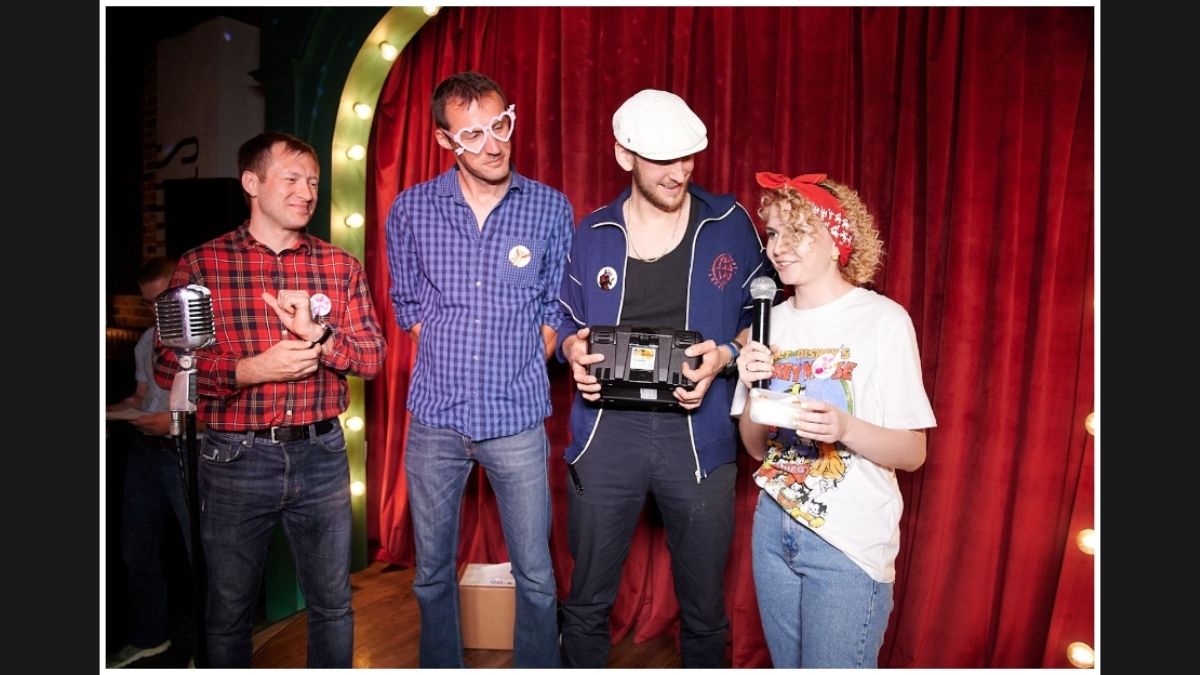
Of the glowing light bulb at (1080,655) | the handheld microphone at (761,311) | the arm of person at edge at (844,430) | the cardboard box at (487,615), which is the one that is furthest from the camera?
the cardboard box at (487,615)

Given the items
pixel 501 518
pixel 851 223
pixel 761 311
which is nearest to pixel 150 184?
pixel 501 518

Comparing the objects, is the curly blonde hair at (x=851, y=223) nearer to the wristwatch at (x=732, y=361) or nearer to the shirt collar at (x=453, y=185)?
the wristwatch at (x=732, y=361)

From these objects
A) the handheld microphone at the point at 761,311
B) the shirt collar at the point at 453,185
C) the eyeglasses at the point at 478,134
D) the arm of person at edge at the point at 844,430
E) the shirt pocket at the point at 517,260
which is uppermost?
the eyeglasses at the point at 478,134

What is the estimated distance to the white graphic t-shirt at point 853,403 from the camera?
1.67 meters

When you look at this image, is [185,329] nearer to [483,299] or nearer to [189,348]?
[189,348]

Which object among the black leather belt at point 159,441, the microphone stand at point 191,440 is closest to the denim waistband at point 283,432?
the microphone stand at point 191,440

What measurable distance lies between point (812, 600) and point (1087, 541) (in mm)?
1130

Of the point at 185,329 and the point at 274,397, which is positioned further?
the point at 274,397

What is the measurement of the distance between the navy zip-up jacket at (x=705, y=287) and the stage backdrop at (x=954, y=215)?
671mm

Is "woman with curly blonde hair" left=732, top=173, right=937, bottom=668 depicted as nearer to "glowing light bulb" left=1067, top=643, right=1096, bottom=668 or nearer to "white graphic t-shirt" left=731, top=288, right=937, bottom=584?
"white graphic t-shirt" left=731, top=288, right=937, bottom=584

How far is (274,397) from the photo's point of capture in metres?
2.09

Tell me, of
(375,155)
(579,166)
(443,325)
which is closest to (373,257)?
(375,155)

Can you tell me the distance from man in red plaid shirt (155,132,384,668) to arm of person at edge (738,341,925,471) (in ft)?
3.90

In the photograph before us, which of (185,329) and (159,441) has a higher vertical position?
(185,329)
